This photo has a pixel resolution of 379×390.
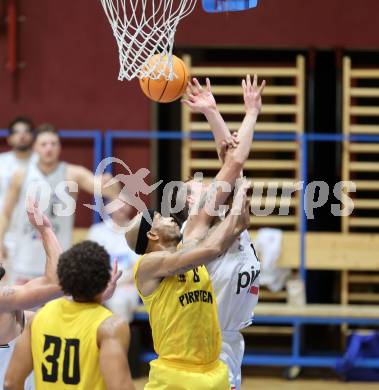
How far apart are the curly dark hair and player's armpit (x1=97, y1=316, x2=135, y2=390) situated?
17cm

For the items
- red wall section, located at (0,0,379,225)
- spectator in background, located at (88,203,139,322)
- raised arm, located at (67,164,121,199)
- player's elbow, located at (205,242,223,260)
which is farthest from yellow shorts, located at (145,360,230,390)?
red wall section, located at (0,0,379,225)

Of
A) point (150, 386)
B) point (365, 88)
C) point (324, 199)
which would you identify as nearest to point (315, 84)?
point (365, 88)

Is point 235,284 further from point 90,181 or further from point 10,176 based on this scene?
point 10,176

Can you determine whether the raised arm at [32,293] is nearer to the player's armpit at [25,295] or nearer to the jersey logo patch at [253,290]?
the player's armpit at [25,295]

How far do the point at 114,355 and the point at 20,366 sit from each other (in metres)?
0.45

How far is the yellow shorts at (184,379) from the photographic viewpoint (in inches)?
188

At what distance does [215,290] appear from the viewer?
18.1 feet

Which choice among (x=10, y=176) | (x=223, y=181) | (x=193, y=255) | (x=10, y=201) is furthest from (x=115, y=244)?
(x=193, y=255)

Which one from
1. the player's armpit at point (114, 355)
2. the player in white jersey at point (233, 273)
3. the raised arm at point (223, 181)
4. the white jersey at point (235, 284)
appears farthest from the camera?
the white jersey at point (235, 284)

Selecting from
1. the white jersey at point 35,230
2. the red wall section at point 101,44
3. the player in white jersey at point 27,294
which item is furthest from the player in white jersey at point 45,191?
the player in white jersey at point 27,294

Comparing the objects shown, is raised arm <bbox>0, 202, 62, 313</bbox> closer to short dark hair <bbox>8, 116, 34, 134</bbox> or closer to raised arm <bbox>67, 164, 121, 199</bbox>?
raised arm <bbox>67, 164, 121, 199</bbox>

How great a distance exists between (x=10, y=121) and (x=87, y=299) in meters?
5.68

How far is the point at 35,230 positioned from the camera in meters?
8.60

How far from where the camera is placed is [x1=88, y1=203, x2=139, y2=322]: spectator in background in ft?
27.9
